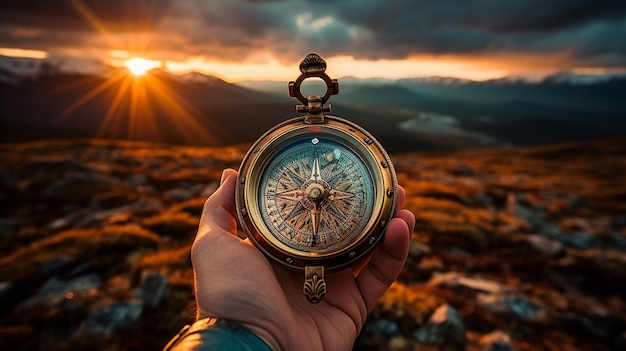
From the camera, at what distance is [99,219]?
1884 cm

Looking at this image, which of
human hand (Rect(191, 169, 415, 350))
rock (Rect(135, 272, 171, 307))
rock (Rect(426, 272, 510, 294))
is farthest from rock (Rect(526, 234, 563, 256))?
rock (Rect(135, 272, 171, 307))

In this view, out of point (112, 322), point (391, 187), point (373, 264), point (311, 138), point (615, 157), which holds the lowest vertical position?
point (615, 157)

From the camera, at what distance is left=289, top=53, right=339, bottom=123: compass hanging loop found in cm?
414

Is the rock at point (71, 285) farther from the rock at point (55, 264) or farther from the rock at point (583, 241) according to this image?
the rock at point (583, 241)

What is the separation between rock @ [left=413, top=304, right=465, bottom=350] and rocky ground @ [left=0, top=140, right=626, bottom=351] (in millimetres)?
24

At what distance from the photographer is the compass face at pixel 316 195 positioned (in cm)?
404

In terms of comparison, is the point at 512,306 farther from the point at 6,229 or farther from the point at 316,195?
the point at 6,229

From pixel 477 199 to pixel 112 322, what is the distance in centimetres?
2816

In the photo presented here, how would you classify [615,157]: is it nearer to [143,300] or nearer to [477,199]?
[477,199]

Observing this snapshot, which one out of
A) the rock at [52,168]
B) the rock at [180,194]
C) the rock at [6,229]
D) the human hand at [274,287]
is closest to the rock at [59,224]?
the rock at [6,229]

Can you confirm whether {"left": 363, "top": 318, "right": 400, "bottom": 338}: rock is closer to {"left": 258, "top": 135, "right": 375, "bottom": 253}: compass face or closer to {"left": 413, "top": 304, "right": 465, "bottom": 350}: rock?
{"left": 413, "top": 304, "right": 465, "bottom": 350}: rock

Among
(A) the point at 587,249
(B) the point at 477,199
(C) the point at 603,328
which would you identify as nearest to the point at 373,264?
(C) the point at 603,328

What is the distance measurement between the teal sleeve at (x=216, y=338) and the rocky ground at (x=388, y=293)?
95cm

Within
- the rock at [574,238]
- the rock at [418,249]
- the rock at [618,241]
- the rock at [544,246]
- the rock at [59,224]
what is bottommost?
the rock at [618,241]
